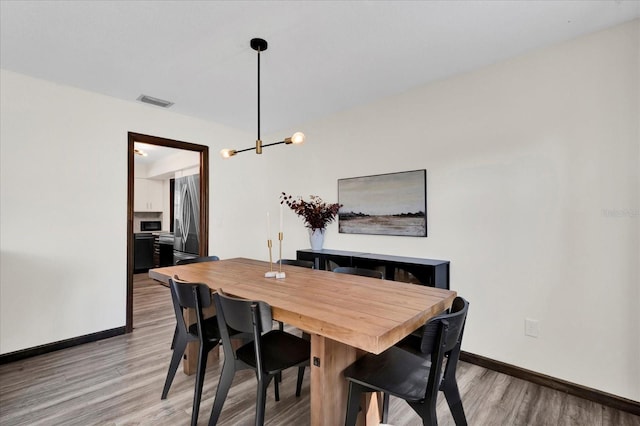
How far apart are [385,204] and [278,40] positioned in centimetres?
185

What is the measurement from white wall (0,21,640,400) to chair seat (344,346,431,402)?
138 centimetres

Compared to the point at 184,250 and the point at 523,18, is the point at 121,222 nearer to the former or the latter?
the point at 184,250

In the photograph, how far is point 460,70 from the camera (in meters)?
2.70

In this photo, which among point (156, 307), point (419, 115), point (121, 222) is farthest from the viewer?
point (156, 307)

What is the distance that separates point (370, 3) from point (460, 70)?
1.25 meters

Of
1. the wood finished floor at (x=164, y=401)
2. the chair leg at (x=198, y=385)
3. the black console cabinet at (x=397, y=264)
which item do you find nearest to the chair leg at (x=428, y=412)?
the wood finished floor at (x=164, y=401)

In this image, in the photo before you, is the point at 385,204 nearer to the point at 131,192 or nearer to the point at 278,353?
the point at 278,353

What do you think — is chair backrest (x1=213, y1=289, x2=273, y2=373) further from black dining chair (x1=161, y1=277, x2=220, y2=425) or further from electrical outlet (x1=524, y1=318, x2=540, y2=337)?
electrical outlet (x1=524, y1=318, x2=540, y2=337)

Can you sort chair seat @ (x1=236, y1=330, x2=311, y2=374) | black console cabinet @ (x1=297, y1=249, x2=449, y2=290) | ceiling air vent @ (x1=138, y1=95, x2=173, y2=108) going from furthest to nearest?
ceiling air vent @ (x1=138, y1=95, x2=173, y2=108) < black console cabinet @ (x1=297, y1=249, x2=449, y2=290) < chair seat @ (x1=236, y1=330, x2=311, y2=374)

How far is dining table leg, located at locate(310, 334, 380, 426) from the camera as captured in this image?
1383mm

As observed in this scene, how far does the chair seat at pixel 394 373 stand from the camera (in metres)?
1.30

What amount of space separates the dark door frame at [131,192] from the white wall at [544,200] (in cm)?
254

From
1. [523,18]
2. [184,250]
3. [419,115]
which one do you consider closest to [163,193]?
[184,250]

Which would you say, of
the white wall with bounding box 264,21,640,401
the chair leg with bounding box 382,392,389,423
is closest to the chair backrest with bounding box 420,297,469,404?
the chair leg with bounding box 382,392,389,423
